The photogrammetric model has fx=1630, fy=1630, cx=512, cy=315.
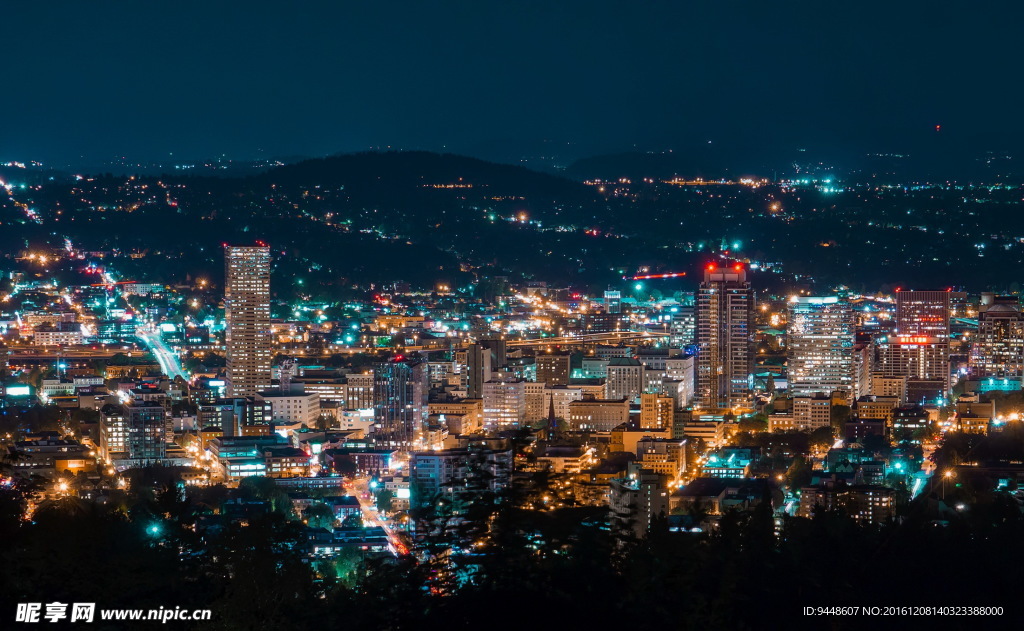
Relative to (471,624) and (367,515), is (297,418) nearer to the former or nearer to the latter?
(367,515)

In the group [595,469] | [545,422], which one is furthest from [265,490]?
[545,422]

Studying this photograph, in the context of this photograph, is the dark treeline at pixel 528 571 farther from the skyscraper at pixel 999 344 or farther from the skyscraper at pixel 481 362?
the skyscraper at pixel 999 344

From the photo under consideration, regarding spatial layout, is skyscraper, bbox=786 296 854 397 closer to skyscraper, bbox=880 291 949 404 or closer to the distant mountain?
skyscraper, bbox=880 291 949 404

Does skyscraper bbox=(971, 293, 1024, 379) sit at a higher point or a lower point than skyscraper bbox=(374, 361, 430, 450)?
higher

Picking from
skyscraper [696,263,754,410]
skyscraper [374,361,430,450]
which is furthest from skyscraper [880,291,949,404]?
skyscraper [374,361,430,450]

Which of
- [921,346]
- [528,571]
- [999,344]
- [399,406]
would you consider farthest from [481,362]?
[528,571]

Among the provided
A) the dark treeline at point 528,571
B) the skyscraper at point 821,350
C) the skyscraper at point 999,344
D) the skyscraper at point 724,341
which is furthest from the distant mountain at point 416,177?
the dark treeline at point 528,571

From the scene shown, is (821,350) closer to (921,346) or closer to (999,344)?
(921,346)
